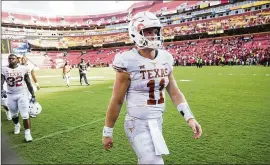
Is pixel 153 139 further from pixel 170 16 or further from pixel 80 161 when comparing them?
pixel 170 16

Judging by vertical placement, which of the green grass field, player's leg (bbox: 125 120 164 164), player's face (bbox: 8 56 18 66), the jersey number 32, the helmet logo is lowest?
the green grass field

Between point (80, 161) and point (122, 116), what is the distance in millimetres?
2854

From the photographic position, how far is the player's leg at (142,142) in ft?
6.55

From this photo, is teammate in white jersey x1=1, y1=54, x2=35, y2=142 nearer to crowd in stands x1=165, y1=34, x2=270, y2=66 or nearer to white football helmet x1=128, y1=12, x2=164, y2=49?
white football helmet x1=128, y1=12, x2=164, y2=49

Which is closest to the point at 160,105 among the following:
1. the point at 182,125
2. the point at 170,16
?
the point at 182,125

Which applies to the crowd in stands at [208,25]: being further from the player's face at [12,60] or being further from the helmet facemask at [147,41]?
the helmet facemask at [147,41]

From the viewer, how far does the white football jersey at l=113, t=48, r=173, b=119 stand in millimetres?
2107

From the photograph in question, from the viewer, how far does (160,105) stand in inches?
89.4

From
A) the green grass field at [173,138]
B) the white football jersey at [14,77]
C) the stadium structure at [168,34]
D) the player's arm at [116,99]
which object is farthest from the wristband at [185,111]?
the stadium structure at [168,34]

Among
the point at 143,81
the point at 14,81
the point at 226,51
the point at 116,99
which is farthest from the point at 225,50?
the point at 116,99

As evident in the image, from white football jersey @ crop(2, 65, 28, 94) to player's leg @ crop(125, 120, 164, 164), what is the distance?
3.87m

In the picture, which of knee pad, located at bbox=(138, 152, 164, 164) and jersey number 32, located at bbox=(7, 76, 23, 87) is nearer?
knee pad, located at bbox=(138, 152, 164, 164)

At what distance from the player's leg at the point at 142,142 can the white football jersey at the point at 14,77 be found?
3867mm

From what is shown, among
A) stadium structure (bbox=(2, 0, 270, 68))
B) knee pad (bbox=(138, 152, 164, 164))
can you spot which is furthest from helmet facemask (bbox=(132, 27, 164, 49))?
stadium structure (bbox=(2, 0, 270, 68))
